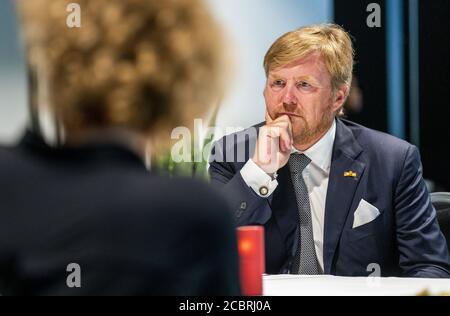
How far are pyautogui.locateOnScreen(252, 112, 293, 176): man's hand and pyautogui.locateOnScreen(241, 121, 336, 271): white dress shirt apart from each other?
39mm

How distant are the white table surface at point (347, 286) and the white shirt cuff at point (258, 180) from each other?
1.44 feet

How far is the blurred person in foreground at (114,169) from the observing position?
989mm

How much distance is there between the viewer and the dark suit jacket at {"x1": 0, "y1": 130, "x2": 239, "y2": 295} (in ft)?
3.23

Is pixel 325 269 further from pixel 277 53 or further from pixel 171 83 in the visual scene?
pixel 171 83

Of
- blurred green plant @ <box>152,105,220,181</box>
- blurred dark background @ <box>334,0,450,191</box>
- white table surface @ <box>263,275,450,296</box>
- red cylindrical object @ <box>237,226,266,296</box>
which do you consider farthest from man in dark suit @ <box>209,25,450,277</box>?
blurred dark background @ <box>334,0,450,191</box>

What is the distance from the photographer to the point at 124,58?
1054mm

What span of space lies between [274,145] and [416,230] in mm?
546

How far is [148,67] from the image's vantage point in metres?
1.04

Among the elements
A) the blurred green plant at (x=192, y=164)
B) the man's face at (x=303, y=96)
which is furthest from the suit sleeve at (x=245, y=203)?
the blurred green plant at (x=192, y=164)

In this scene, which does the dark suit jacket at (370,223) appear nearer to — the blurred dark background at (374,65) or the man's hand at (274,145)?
the man's hand at (274,145)

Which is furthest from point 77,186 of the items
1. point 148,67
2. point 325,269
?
point 325,269

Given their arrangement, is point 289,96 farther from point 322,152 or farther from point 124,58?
point 124,58

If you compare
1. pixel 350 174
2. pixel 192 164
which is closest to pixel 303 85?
pixel 350 174
